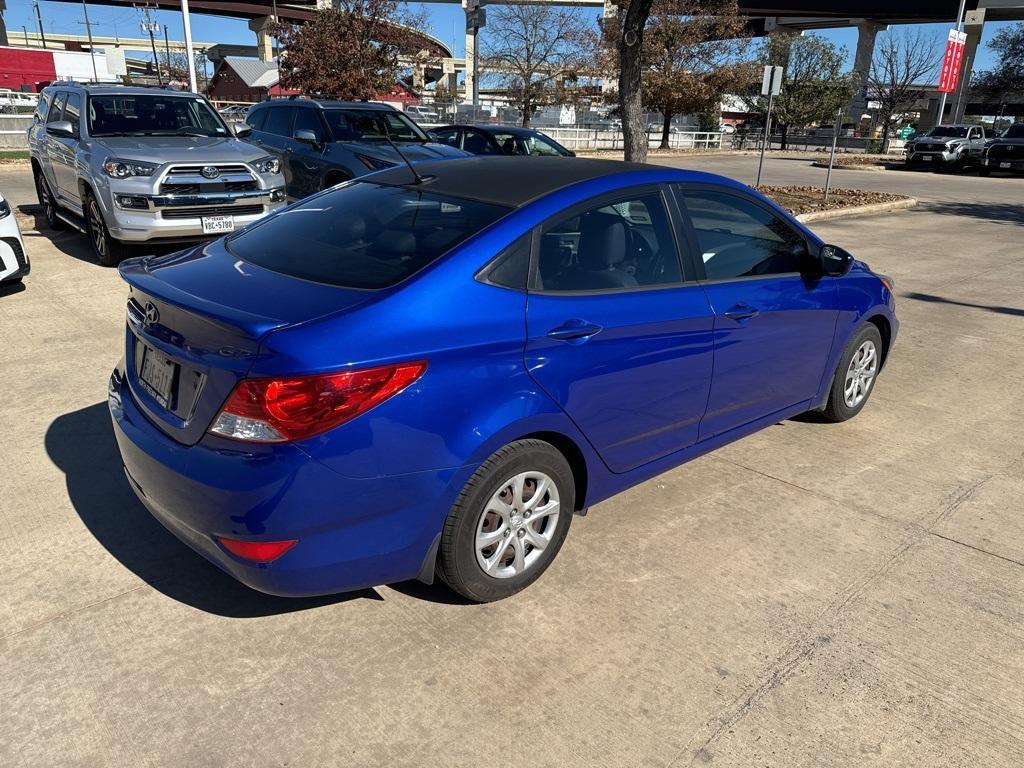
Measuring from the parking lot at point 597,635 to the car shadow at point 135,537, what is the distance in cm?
1

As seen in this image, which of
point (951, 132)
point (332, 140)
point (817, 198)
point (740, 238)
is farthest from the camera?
point (951, 132)

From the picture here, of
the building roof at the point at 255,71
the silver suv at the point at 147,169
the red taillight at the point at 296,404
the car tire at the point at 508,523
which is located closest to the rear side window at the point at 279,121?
the silver suv at the point at 147,169

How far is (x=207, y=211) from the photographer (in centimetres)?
822

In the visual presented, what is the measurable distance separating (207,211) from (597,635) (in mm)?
6836

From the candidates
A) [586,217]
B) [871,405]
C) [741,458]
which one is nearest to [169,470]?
[586,217]

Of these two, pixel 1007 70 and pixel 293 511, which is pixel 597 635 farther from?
pixel 1007 70

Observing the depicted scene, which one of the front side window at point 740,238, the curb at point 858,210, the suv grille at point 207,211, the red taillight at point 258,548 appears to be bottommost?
the curb at point 858,210

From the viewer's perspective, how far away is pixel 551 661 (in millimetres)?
2818

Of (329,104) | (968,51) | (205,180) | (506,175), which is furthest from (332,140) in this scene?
(968,51)

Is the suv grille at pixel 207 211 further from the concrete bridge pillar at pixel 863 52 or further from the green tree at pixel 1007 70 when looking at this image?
the green tree at pixel 1007 70

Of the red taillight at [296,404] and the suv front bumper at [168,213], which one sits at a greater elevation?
the red taillight at [296,404]

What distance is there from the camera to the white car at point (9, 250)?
6844 millimetres

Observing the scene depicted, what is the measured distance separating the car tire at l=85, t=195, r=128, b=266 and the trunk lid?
583 centimetres

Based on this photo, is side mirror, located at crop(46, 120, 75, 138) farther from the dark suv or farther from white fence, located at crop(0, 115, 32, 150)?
white fence, located at crop(0, 115, 32, 150)
